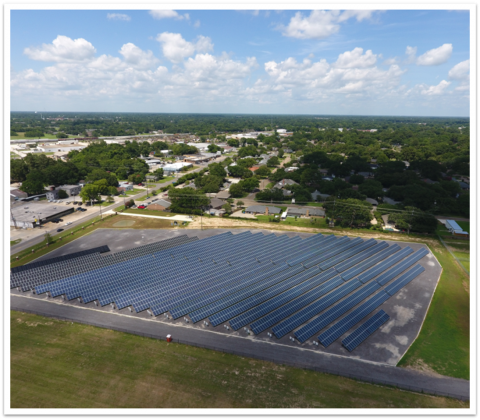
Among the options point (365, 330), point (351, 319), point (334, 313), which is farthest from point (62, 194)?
point (365, 330)

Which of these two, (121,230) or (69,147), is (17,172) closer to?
(121,230)

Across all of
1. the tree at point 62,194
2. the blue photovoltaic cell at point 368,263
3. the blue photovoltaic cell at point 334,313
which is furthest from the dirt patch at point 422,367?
the tree at point 62,194

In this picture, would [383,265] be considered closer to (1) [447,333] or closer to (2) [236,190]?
(1) [447,333]

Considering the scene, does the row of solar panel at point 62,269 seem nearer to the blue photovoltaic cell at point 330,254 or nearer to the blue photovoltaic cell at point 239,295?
the blue photovoltaic cell at point 239,295

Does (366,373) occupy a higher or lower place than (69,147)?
lower

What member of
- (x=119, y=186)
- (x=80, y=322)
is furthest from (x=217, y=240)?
(x=119, y=186)

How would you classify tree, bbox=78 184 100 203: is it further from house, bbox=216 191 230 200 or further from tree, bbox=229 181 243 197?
tree, bbox=229 181 243 197
